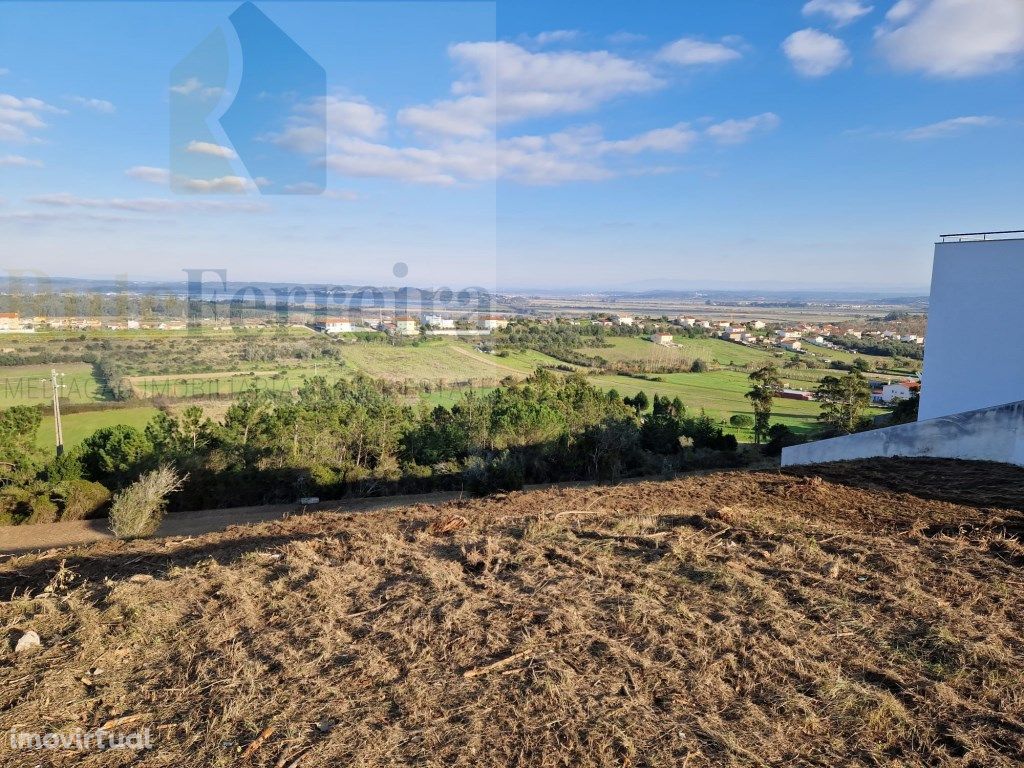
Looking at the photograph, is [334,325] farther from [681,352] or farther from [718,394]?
[681,352]

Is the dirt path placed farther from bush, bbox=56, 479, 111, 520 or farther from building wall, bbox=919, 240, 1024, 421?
building wall, bbox=919, 240, 1024, 421

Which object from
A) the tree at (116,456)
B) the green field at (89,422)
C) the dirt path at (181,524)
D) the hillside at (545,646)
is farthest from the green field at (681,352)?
the hillside at (545,646)

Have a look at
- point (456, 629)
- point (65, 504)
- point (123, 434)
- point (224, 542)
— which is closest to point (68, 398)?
point (123, 434)

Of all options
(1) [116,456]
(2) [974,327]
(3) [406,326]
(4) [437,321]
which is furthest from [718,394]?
(1) [116,456]

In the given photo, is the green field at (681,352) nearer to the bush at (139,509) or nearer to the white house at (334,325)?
the white house at (334,325)

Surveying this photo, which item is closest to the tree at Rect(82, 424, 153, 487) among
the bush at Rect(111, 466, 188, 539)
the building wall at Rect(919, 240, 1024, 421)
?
the bush at Rect(111, 466, 188, 539)

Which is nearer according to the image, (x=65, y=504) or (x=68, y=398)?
(x=65, y=504)

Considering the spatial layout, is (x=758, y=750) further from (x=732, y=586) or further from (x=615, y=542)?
(x=615, y=542)
